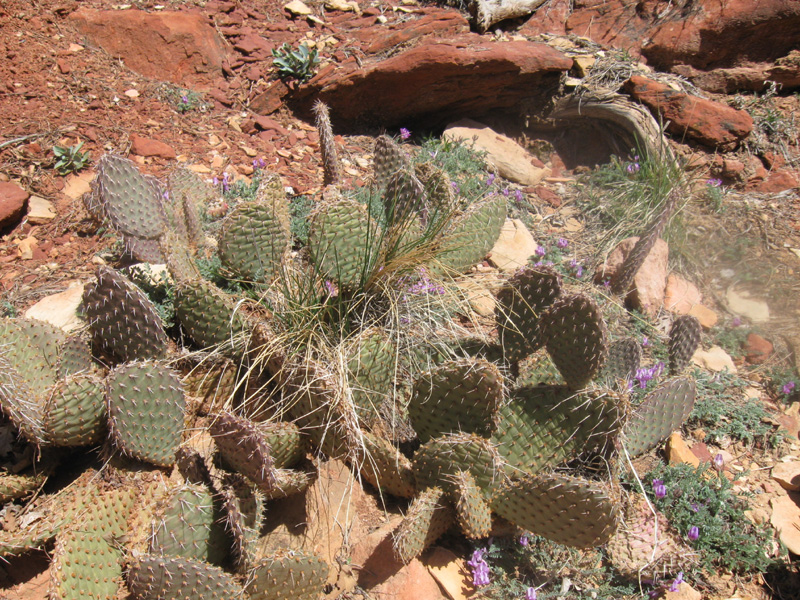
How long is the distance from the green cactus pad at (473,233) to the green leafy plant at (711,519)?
1529mm

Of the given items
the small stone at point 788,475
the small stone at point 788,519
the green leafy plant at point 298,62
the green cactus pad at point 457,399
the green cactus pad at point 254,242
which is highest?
the green leafy plant at point 298,62

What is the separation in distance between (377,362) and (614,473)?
44.5 inches

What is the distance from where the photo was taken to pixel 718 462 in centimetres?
302

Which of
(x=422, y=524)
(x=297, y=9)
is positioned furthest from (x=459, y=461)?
(x=297, y=9)

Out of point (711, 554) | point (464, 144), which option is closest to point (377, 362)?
point (711, 554)

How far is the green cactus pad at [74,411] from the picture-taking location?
2326mm

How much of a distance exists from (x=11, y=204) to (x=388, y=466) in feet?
9.42

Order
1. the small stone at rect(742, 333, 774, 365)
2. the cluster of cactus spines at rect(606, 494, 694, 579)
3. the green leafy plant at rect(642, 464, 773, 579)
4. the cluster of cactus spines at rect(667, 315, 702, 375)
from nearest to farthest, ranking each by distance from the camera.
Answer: the cluster of cactus spines at rect(606, 494, 694, 579), the green leafy plant at rect(642, 464, 773, 579), the cluster of cactus spines at rect(667, 315, 702, 375), the small stone at rect(742, 333, 774, 365)

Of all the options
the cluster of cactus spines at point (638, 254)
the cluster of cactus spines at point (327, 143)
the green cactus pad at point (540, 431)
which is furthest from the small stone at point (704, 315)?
the cluster of cactus spines at point (327, 143)

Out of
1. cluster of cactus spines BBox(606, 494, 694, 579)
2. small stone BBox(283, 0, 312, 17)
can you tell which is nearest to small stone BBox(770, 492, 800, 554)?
cluster of cactus spines BBox(606, 494, 694, 579)

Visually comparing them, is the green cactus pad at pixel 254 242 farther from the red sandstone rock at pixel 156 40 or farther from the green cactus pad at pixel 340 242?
the red sandstone rock at pixel 156 40

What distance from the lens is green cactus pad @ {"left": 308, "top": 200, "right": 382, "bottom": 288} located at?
2938 millimetres

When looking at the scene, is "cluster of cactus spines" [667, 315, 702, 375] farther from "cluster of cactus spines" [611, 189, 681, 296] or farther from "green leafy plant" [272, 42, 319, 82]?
"green leafy plant" [272, 42, 319, 82]

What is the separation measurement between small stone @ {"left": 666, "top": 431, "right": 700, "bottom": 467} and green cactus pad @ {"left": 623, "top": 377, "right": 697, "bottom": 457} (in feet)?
0.95
